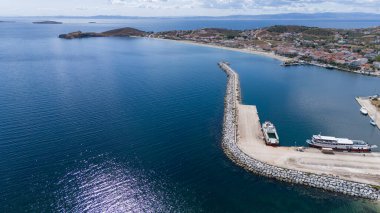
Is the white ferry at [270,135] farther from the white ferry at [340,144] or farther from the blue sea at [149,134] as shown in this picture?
the white ferry at [340,144]

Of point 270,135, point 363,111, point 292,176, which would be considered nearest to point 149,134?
point 270,135

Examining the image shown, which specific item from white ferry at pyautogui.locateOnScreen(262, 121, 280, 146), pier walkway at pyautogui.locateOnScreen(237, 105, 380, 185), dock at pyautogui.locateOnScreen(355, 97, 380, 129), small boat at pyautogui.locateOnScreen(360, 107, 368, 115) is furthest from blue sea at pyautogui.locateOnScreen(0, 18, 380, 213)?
pier walkway at pyautogui.locateOnScreen(237, 105, 380, 185)

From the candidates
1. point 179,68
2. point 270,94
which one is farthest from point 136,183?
point 179,68

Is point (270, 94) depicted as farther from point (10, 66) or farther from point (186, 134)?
point (10, 66)

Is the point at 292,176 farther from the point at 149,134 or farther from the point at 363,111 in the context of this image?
the point at 363,111

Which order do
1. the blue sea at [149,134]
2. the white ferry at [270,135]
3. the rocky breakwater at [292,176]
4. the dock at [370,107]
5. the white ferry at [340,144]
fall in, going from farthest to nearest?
the dock at [370,107] → the white ferry at [270,135] → the white ferry at [340,144] → the rocky breakwater at [292,176] → the blue sea at [149,134]

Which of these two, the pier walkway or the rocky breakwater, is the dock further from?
the rocky breakwater

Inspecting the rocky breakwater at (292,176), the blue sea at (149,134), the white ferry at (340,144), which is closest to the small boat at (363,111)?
the blue sea at (149,134)
